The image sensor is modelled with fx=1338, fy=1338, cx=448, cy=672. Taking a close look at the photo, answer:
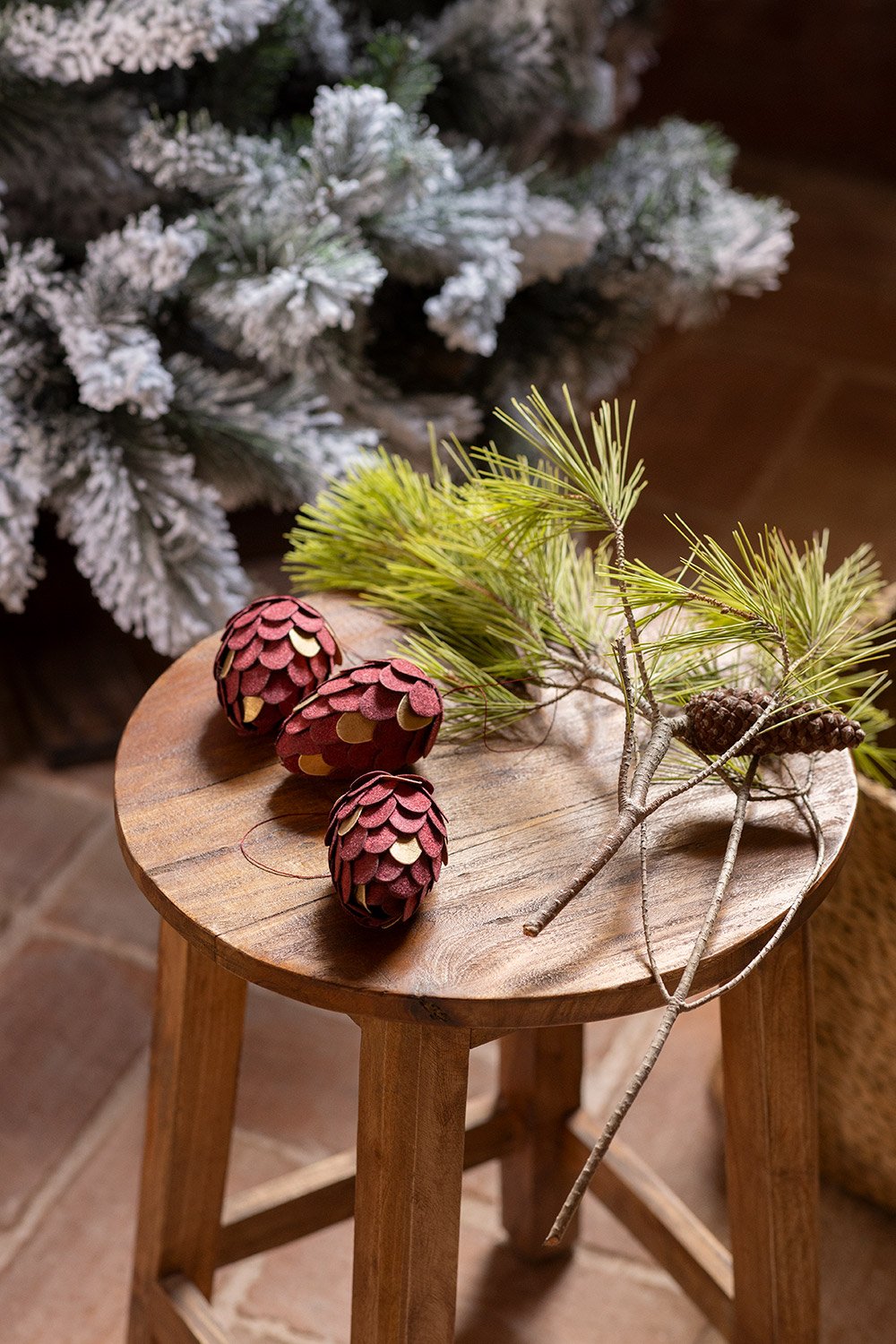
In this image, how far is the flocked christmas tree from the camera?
1.13 metres

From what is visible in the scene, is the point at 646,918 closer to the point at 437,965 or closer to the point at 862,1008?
the point at 437,965

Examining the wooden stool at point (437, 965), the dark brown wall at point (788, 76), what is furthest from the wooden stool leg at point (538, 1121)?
the dark brown wall at point (788, 76)

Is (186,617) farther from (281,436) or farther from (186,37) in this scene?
(186,37)

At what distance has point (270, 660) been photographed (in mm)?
719

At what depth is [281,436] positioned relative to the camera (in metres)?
1.19

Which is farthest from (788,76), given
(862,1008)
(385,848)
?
(385,848)

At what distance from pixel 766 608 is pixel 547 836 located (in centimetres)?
17

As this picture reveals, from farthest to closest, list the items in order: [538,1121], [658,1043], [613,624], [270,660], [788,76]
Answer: [788,76]
[538,1121]
[613,624]
[270,660]
[658,1043]

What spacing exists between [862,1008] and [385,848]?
0.62 meters

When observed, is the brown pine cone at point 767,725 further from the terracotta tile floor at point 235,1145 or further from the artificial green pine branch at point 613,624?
the terracotta tile floor at point 235,1145

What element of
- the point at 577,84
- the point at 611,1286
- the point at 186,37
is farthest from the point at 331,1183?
the point at 577,84

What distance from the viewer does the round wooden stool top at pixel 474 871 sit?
0.60 meters

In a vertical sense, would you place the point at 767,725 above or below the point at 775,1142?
above

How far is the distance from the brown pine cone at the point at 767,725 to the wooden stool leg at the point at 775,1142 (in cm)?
11
